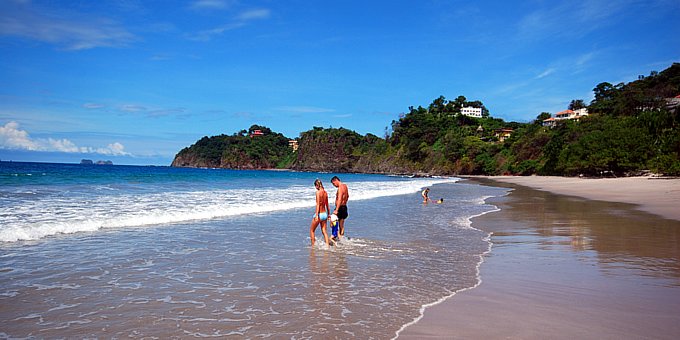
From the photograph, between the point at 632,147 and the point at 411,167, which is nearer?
the point at 632,147

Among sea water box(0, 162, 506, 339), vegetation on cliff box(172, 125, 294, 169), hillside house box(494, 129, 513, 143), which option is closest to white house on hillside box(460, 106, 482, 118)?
hillside house box(494, 129, 513, 143)

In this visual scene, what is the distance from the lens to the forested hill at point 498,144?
150 ft

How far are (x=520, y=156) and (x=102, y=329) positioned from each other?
8689 cm

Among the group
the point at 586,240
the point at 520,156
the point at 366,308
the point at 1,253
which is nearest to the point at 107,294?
the point at 366,308

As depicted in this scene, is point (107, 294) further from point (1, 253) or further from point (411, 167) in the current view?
point (411, 167)

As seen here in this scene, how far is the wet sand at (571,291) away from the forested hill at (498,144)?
112 feet

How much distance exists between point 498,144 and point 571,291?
98.1 metres

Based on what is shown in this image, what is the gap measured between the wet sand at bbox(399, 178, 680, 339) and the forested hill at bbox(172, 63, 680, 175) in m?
34.1

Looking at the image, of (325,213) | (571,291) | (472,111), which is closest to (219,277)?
(325,213)

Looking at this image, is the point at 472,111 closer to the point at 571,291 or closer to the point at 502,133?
the point at 502,133

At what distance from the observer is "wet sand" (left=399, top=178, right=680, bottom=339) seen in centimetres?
451

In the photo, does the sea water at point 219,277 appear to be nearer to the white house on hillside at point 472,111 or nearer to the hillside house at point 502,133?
the hillside house at point 502,133

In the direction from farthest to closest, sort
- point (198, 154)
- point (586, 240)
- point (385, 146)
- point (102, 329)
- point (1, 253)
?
point (198, 154) < point (385, 146) < point (586, 240) < point (1, 253) < point (102, 329)

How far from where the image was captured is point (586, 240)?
1033 cm
